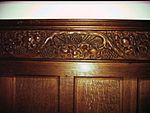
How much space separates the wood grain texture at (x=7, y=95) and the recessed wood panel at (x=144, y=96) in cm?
75

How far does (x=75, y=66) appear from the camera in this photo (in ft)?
3.68

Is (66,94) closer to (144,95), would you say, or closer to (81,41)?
(81,41)

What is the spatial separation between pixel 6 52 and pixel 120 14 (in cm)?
73

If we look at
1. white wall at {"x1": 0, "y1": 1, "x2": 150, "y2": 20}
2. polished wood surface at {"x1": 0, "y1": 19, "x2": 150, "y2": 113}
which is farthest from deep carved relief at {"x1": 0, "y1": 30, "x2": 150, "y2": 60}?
white wall at {"x1": 0, "y1": 1, "x2": 150, "y2": 20}

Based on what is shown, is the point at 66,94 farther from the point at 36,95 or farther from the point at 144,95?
the point at 144,95

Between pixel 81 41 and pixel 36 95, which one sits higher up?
pixel 81 41

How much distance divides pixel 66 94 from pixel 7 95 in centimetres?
36

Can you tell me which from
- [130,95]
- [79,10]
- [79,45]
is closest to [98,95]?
[130,95]

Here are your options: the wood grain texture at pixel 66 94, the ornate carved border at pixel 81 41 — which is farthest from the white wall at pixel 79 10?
the wood grain texture at pixel 66 94

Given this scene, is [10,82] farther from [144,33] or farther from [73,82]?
[144,33]

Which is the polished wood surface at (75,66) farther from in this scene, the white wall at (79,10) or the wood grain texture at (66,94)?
the white wall at (79,10)

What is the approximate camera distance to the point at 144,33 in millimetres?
1106

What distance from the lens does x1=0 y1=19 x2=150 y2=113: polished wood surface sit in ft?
3.61

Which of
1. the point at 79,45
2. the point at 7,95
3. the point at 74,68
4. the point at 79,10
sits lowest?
the point at 7,95
